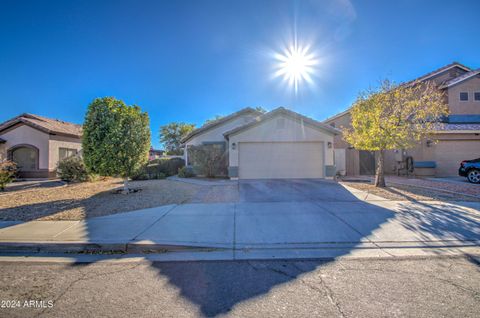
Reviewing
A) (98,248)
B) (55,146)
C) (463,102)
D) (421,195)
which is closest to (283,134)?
(421,195)

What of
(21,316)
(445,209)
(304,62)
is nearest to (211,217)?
(21,316)

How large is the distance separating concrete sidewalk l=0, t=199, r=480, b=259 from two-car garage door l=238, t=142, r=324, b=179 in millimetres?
6458

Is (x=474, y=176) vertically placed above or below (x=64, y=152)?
below

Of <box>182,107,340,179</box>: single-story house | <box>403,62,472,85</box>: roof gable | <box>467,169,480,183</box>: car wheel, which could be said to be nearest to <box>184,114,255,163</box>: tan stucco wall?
<box>182,107,340,179</box>: single-story house

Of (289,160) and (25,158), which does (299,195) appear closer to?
(289,160)

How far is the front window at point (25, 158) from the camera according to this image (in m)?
16.3

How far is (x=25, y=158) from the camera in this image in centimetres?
1641

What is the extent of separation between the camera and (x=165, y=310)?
250cm

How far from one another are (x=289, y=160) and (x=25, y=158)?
66.6 ft

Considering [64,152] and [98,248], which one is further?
[64,152]

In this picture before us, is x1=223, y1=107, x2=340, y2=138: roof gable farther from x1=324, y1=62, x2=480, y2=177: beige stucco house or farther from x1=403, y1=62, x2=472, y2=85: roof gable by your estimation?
x1=403, y1=62, x2=472, y2=85: roof gable

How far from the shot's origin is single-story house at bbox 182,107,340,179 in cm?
1305

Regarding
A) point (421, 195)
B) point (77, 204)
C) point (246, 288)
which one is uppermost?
point (421, 195)

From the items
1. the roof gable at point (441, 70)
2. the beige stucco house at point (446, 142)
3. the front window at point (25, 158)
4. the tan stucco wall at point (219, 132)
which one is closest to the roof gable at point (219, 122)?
the tan stucco wall at point (219, 132)
